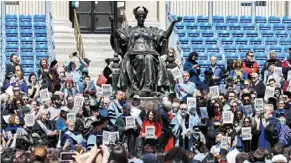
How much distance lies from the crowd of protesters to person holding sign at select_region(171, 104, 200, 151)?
0.8 inches

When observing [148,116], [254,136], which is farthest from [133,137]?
[254,136]

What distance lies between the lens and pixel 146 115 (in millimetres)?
30641

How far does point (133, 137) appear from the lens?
99.7ft

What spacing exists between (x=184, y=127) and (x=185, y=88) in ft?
10.4

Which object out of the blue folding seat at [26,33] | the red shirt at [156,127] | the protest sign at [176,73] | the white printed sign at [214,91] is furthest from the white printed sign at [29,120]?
the blue folding seat at [26,33]

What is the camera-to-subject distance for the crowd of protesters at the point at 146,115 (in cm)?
2964

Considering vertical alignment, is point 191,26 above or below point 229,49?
above

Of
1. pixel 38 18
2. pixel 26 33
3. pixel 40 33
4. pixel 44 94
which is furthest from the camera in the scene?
pixel 38 18

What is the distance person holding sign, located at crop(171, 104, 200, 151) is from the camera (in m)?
31.0

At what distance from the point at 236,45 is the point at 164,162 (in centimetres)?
2195

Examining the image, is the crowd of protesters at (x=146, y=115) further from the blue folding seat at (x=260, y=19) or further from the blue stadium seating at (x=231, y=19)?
the blue folding seat at (x=260, y=19)

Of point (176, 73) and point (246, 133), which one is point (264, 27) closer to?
point (176, 73)

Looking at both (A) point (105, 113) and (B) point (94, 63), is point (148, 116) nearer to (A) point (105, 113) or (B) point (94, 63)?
(A) point (105, 113)

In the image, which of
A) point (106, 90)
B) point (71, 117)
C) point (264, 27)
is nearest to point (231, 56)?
point (264, 27)
